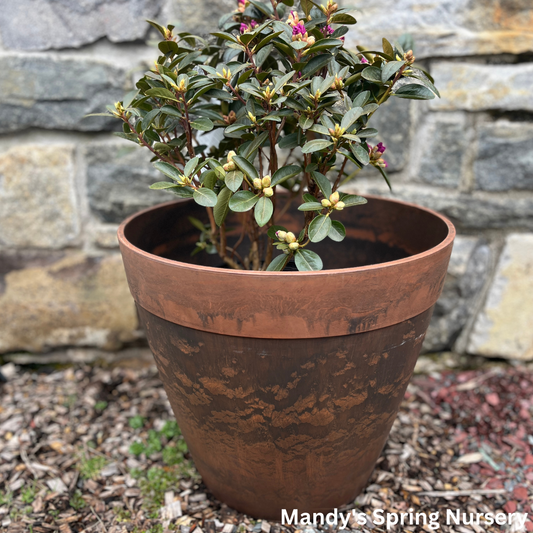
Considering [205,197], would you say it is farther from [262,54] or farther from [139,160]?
[139,160]

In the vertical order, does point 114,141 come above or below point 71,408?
above

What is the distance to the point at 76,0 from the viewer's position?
1377 millimetres

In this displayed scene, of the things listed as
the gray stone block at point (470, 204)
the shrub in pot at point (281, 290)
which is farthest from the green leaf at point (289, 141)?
the gray stone block at point (470, 204)

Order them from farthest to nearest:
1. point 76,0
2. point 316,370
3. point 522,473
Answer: point 76,0
point 522,473
point 316,370

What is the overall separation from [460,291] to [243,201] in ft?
3.40

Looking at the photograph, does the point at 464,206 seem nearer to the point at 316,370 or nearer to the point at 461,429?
the point at 461,429

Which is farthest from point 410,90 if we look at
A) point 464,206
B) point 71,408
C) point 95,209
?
point 71,408

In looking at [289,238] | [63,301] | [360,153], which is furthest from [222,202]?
[63,301]

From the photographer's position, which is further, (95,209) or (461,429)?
(95,209)

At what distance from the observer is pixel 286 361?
2.65ft

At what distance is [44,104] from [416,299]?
1284 mm

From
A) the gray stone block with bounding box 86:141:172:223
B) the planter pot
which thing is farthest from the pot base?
the gray stone block with bounding box 86:141:172:223

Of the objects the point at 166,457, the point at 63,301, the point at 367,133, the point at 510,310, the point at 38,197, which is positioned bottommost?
the point at 166,457

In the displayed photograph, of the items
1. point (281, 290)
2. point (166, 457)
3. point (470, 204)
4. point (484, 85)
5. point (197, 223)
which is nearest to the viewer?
point (281, 290)
